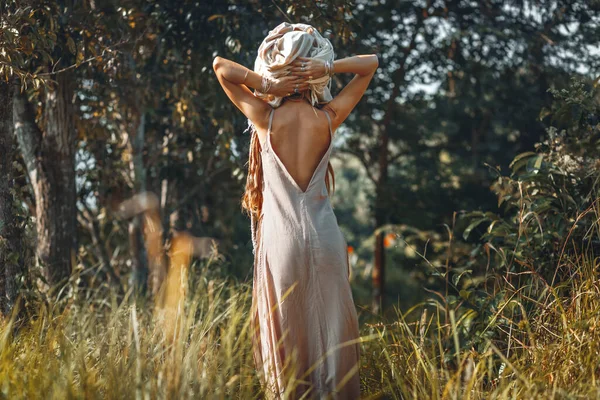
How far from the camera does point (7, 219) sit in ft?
13.4

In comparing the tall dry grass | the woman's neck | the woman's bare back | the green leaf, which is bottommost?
the tall dry grass

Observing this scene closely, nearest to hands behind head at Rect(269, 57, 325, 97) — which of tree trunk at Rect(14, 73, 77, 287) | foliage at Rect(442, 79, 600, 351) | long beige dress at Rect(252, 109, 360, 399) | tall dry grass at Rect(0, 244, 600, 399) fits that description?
long beige dress at Rect(252, 109, 360, 399)

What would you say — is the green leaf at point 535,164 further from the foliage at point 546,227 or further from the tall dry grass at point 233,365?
the tall dry grass at point 233,365

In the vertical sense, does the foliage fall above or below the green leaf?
below

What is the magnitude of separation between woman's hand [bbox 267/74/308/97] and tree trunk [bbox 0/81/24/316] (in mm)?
1825

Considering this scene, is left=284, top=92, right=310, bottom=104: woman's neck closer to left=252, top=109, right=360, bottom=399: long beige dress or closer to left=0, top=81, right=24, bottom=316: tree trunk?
left=252, top=109, right=360, bottom=399: long beige dress

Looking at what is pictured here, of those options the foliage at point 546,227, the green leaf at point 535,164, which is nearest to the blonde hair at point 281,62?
the foliage at point 546,227

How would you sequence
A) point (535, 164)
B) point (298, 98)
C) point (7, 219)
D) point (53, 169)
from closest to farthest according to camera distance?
point (298, 98) → point (7, 219) → point (535, 164) → point (53, 169)

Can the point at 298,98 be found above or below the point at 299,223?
above

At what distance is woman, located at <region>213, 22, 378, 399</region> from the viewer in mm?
3084

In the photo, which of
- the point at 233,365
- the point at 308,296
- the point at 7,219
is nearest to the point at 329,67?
the point at 308,296

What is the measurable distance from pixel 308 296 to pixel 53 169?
10.0ft

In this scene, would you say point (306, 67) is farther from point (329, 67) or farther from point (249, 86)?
point (249, 86)

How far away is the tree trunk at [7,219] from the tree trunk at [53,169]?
117 cm
